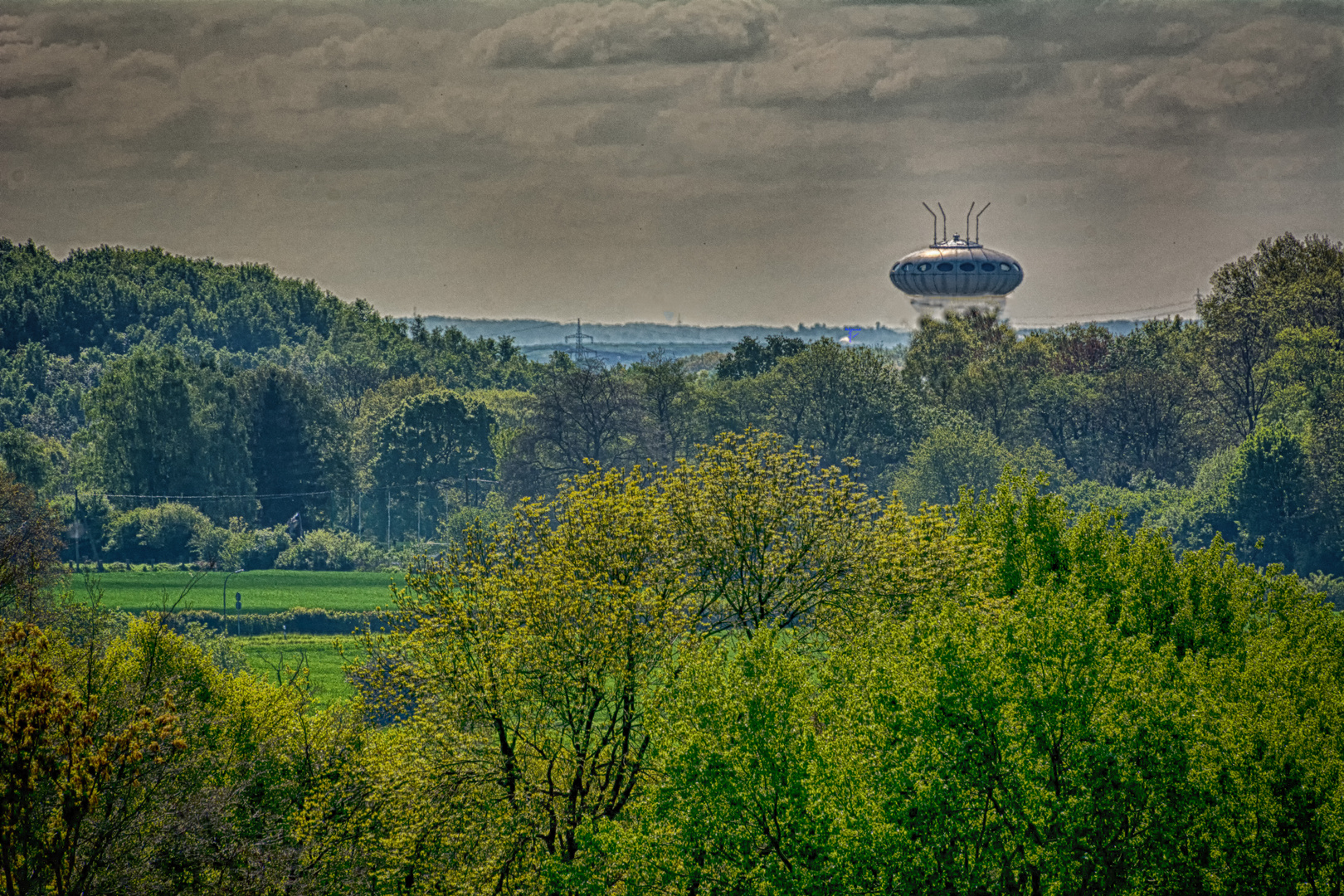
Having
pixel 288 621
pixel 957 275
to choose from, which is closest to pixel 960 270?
pixel 957 275

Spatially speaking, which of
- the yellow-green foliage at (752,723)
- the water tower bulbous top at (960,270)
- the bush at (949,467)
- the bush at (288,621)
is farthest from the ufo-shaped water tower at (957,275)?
the yellow-green foliage at (752,723)

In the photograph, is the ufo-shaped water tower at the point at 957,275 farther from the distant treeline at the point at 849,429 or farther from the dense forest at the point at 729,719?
the dense forest at the point at 729,719

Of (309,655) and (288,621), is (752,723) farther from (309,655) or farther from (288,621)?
(288,621)

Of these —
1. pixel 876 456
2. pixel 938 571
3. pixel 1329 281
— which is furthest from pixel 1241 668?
pixel 1329 281

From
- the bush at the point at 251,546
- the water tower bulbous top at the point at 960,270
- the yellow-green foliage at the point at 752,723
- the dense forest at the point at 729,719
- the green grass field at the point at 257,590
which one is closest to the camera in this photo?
the dense forest at the point at 729,719

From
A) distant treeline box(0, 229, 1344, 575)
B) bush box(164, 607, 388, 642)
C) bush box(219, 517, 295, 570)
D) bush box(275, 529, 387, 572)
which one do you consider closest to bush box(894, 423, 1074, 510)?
distant treeline box(0, 229, 1344, 575)

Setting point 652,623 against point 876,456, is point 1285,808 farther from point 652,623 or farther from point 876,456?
point 876,456

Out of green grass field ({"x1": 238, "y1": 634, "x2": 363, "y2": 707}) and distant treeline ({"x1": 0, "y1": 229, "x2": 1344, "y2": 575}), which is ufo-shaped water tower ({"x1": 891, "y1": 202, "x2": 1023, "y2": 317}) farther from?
green grass field ({"x1": 238, "y1": 634, "x2": 363, "y2": 707})
